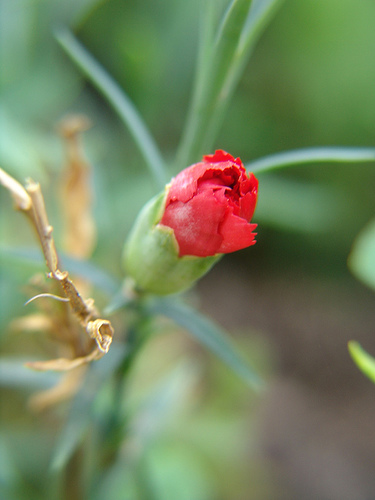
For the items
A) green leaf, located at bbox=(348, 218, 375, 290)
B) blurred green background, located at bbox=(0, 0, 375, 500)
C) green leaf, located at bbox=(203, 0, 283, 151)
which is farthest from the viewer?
blurred green background, located at bbox=(0, 0, 375, 500)

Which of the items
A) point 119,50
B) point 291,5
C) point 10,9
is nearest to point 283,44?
point 291,5

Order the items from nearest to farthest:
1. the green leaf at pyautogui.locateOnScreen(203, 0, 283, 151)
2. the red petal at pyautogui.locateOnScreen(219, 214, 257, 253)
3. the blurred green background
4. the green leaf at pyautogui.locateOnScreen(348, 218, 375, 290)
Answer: the red petal at pyautogui.locateOnScreen(219, 214, 257, 253) → the green leaf at pyautogui.locateOnScreen(203, 0, 283, 151) → the green leaf at pyautogui.locateOnScreen(348, 218, 375, 290) → the blurred green background

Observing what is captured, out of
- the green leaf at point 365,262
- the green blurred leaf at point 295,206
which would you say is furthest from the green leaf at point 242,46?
the green blurred leaf at point 295,206

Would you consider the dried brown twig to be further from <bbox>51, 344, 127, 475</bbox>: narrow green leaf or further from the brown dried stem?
<bbox>51, 344, 127, 475</bbox>: narrow green leaf

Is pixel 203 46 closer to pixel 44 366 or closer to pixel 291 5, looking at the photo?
pixel 44 366

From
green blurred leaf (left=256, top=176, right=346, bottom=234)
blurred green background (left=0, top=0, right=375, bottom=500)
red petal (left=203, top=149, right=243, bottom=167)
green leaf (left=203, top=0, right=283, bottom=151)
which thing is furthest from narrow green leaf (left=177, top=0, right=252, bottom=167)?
green blurred leaf (left=256, top=176, right=346, bottom=234)

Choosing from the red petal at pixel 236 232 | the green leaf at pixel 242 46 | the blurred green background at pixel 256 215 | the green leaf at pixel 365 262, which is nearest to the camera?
the red petal at pixel 236 232

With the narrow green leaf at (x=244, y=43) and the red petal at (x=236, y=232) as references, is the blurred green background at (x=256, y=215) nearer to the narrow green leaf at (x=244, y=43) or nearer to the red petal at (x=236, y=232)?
the narrow green leaf at (x=244, y=43)
